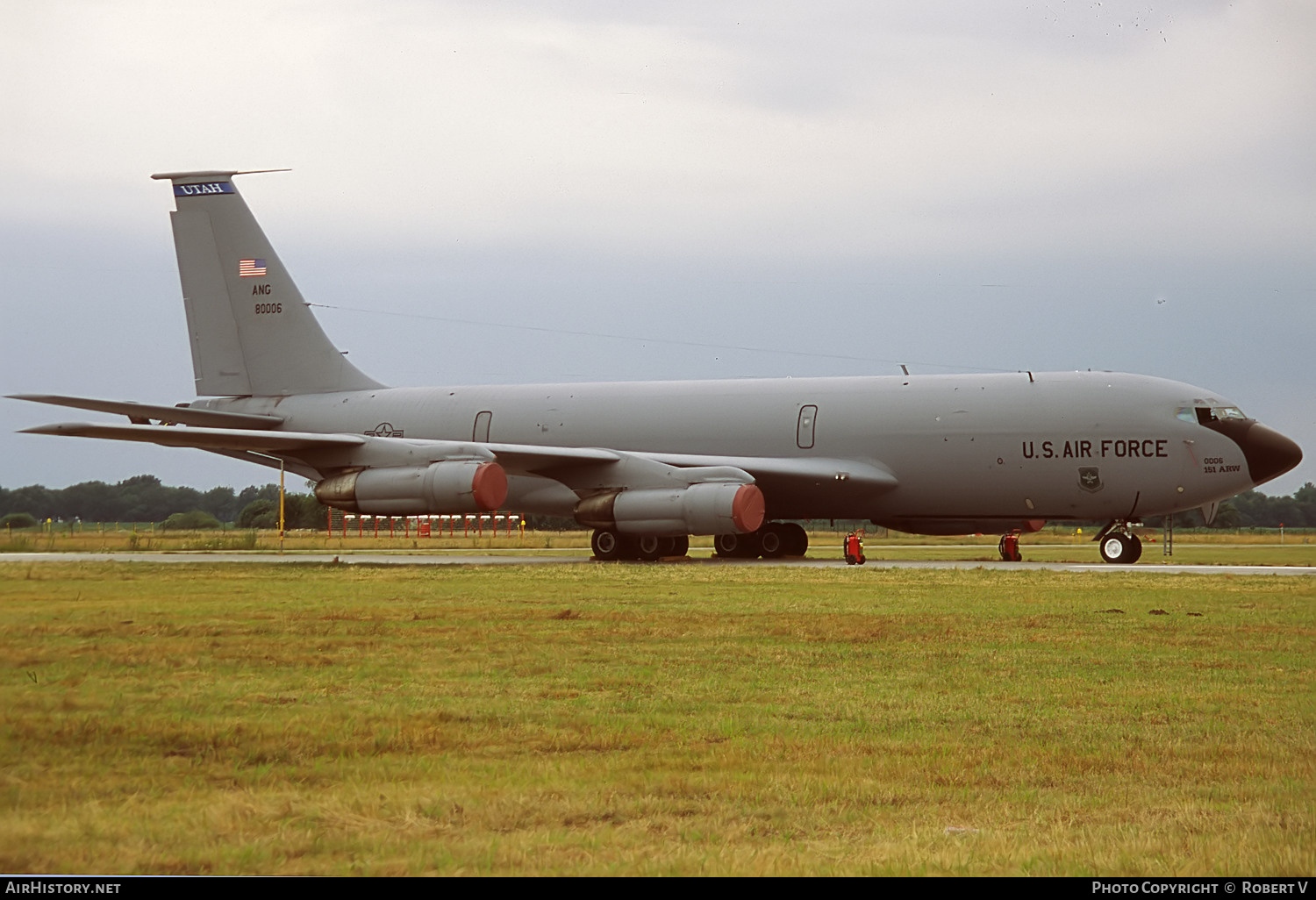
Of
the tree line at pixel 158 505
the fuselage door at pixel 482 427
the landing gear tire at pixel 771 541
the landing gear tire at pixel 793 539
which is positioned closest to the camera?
the tree line at pixel 158 505

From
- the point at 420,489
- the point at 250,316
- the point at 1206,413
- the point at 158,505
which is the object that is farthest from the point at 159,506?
the point at 1206,413

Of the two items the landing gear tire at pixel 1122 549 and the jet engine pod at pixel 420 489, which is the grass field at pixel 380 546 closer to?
the landing gear tire at pixel 1122 549

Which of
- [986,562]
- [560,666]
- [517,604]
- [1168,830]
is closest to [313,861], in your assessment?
[1168,830]

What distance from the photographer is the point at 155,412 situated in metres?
31.5

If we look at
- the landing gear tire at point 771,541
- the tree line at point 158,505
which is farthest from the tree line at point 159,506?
the landing gear tire at point 771,541

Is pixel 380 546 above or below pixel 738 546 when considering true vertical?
below

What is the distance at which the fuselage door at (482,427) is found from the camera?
35.0 m

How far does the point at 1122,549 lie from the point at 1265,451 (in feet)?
11.5

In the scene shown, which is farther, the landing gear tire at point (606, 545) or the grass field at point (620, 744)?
the landing gear tire at point (606, 545)

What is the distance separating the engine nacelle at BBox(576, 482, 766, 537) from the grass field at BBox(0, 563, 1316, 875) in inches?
559

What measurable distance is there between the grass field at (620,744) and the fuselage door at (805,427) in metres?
18.2

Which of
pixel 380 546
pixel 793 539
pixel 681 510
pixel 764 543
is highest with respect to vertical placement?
pixel 681 510

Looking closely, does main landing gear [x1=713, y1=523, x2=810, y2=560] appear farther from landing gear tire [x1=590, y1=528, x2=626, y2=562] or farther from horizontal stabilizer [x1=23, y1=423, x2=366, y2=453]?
horizontal stabilizer [x1=23, y1=423, x2=366, y2=453]

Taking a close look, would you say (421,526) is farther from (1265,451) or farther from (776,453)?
(1265,451)
